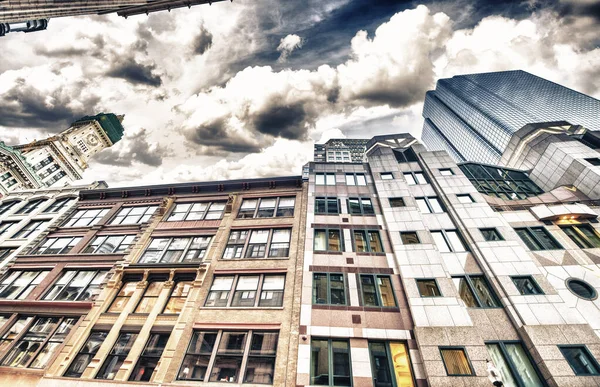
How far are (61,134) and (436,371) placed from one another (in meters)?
137

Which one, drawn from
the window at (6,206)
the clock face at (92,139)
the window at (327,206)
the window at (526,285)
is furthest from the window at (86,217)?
the clock face at (92,139)

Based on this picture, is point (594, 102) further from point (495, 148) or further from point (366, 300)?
point (366, 300)

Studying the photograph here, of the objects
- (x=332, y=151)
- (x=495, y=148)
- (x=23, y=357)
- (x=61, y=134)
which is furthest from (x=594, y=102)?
(x=61, y=134)

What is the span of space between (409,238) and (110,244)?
23.6 meters

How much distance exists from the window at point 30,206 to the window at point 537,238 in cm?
4437

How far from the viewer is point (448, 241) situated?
56.0ft

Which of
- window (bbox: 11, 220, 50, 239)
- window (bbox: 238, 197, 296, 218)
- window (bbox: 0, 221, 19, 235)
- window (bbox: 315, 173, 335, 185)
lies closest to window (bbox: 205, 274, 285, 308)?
window (bbox: 238, 197, 296, 218)

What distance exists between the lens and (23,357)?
14.5 m

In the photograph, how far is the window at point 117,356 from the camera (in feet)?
43.2

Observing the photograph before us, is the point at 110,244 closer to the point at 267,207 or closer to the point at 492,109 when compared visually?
the point at 267,207

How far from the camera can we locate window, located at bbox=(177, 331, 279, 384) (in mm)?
12359

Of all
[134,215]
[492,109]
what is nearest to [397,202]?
[134,215]

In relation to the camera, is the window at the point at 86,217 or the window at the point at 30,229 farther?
the window at the point at 86,217

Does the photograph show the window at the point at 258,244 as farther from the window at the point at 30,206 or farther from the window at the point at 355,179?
the window at the point at 30,206
